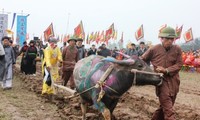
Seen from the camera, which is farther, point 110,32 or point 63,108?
point 110,32

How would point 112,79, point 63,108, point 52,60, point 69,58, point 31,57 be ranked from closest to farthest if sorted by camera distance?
1. point 112,79
2. point 63,108
3. point 52,60
4. point 69,58
5. point 31,57

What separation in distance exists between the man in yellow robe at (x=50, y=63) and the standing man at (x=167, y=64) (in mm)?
3583

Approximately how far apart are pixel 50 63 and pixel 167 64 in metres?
3.92

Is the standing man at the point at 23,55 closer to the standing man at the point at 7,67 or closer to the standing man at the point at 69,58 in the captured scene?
the standing man at the point at 7,67

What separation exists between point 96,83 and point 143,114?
233cm

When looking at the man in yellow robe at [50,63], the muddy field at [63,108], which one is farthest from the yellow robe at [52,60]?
the muddy field at [63,108]

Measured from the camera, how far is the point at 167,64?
5.68m

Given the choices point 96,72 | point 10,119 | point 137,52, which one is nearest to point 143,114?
point 96,72

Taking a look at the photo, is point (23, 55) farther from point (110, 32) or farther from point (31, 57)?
point (110, 32)

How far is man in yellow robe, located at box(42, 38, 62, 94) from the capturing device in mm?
8758

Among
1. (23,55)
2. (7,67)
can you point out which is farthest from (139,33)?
(7,67)

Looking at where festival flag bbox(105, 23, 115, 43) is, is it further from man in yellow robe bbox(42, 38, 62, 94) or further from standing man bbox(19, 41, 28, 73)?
man in yellow robe bbox(42, 38, 62, 94)

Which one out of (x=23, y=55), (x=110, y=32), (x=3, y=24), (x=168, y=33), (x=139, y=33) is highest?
(x=110, y=32)

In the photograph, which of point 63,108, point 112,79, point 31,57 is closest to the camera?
point 112,79
